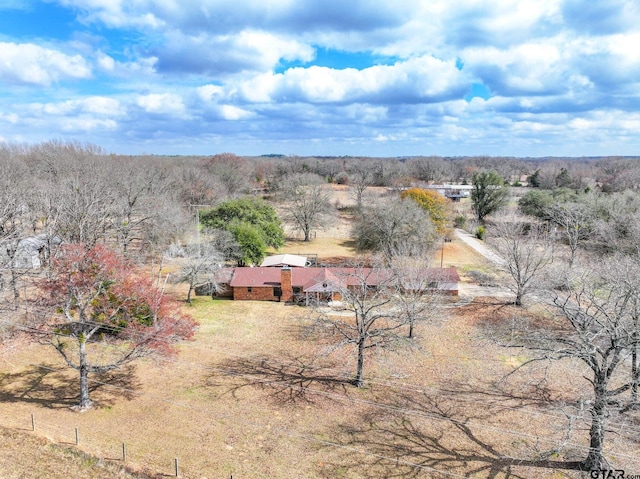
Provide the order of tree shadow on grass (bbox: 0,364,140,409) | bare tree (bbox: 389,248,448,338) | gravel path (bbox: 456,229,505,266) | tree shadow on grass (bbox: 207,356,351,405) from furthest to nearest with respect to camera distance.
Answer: gravel path (bbox: 456,229,505,266), bare tree (bbox: 389,248,448,338), tree shadow on grass (bbox: 207,356,351,405), tree shadow on grass (bbox: 0,364,140,409)

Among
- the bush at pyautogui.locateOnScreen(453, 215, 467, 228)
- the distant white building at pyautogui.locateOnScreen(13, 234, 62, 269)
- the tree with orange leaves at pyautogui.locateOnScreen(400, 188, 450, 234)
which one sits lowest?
the distant white building at pyautogui.locateOnScreen(13, 234, 62, 269)

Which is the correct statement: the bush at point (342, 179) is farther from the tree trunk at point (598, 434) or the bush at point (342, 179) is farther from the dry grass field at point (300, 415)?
the tree trunk at point (598, 434)

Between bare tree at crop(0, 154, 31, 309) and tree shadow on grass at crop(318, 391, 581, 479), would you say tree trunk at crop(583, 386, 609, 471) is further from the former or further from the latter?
bare tree at crop(0, 154, 31, 309)

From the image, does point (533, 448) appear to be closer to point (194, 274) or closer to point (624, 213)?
point (194, 274)

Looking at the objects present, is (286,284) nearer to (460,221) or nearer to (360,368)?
(360,368)

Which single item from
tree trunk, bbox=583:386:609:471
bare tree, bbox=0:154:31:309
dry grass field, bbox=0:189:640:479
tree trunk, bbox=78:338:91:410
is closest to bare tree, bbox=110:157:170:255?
bare tree, bbox=0:154:31:309

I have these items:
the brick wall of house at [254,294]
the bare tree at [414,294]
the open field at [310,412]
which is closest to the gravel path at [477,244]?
the bare tree at [414,294]

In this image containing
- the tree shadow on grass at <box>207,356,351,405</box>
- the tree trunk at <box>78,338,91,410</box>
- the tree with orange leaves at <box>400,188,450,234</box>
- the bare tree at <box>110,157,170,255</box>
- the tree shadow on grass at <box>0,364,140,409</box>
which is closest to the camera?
the tree trunk at <box>78,338,91,410</box>

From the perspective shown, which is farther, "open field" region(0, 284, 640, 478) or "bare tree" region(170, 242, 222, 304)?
"bare tree" region(170, 242, 222, 304)

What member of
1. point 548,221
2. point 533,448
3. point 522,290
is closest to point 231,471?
point 533,448
